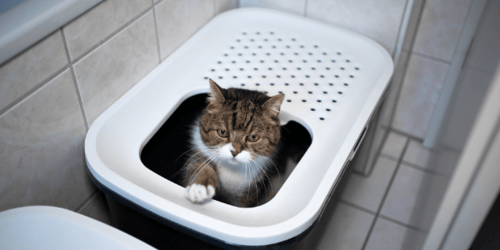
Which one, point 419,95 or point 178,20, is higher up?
point 178,20

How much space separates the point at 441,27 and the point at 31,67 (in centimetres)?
132

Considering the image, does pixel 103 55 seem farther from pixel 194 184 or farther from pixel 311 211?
pixel 311 211

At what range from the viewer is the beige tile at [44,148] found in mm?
749

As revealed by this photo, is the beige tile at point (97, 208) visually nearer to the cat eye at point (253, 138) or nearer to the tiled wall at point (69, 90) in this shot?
the tiled wall at point (69, 90)

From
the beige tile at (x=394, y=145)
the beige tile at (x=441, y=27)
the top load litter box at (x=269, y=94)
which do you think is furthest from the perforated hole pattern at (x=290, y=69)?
the beige tile at (x=394, y=145)

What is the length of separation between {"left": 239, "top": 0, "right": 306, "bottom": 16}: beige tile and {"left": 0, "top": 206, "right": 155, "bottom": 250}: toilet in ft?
3.16

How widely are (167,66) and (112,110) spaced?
0.72 ft

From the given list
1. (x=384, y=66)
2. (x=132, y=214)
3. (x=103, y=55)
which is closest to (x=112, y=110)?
(x=103, y=55)

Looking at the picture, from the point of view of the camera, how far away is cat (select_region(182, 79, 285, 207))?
902 mm

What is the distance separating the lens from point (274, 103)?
34.5 inches

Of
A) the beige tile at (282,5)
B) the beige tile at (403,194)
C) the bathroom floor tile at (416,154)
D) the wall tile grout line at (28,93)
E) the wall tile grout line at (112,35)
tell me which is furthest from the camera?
the bathroom floor tile at (416,154)

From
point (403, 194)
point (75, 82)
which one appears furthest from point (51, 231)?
point (403, 194)

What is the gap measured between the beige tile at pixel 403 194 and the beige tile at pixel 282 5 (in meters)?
0.80

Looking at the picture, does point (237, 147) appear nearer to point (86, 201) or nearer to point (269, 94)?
point (269, 94)
